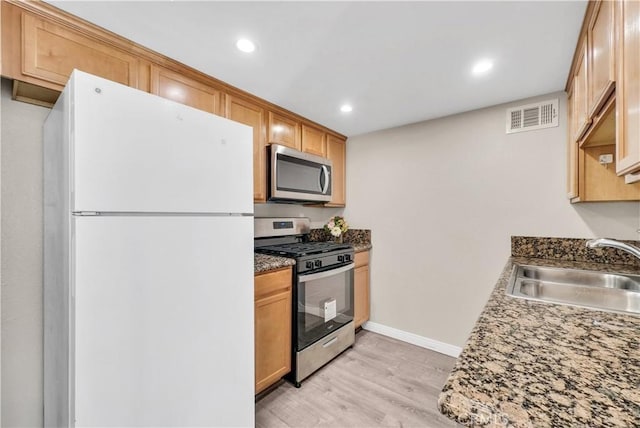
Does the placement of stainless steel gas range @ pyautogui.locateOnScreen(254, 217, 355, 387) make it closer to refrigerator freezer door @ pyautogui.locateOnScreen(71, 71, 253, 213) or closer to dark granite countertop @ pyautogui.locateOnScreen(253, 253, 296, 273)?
dark granite countertop @ pyautogui.locateOnScreen(253, 253, 296, 273)

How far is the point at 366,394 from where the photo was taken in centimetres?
195

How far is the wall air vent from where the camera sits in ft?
6.75

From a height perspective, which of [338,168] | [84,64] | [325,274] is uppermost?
[84,64]

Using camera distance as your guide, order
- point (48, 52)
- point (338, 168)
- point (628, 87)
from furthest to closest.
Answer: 1. point (338, 168)
2. point (48, 52)
3. point (628, 87)

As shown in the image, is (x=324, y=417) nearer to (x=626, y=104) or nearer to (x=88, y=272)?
(x=88, y=272)

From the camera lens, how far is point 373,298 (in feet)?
9.93

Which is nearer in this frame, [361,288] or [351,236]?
[361,288]

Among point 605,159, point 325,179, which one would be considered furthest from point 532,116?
point 325,179

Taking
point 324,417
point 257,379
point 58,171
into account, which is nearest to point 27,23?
point 58,171

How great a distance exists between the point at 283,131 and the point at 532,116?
205 cm

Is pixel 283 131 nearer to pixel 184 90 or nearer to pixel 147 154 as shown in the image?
pixel 184 90

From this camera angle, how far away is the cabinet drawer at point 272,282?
176cm

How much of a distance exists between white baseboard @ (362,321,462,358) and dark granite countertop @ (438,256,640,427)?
5.93 ft

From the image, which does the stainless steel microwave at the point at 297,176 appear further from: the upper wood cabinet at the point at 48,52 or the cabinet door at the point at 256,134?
the upper wood cabinet at the point at 48,52
